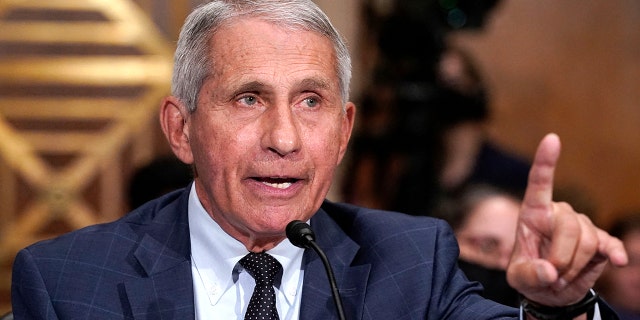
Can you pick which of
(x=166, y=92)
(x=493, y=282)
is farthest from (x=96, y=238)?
(x=166, y=92)

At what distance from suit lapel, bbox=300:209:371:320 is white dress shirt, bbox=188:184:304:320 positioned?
0.15 feet

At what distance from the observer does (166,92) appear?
20.9ft

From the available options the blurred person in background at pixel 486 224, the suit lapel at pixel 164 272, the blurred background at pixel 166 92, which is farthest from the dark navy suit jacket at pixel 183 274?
the blurred background at pixel 166 92

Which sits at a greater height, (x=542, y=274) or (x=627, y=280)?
(x=542, y=274)

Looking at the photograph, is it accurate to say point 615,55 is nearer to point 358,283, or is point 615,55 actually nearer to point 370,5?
point 370,5

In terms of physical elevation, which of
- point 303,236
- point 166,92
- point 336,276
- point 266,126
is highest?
point 266,126

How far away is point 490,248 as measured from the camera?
393cm

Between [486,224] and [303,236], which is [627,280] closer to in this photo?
[486,224]

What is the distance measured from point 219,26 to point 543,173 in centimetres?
83

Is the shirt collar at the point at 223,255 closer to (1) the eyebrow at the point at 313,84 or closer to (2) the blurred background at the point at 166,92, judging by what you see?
(1) the eyebrow at the point at 313,84

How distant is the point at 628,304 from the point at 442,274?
221cm

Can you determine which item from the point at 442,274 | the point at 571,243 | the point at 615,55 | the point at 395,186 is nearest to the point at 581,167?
the point at 615,55

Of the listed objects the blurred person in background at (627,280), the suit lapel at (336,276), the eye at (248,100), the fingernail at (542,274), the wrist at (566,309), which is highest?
the eye at (248,100)

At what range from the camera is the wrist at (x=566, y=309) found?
209 centimetres
